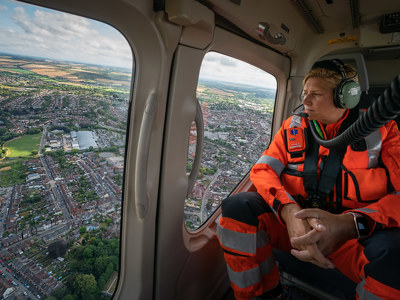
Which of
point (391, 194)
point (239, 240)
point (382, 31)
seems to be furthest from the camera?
point (382, 31)

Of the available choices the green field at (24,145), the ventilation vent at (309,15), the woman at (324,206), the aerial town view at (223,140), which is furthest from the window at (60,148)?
the ventilation vent at (309,15)

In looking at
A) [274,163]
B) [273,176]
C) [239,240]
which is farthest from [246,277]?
[274,163]

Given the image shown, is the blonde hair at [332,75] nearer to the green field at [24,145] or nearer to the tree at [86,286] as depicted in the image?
the green field at [24,145]

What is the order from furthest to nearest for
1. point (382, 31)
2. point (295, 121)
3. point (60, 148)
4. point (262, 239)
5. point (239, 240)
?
point (382, 31)
point (295, 121)
point (262, 239)
point (239, 240)
point (60, 148)

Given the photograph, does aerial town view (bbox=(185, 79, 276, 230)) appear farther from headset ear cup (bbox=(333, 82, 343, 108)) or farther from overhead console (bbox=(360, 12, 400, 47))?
overhead console (bbox=(360, 12, 400, 47))

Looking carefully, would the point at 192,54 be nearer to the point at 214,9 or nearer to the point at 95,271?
the point at 214,9

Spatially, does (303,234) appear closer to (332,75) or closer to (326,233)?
(326,233)

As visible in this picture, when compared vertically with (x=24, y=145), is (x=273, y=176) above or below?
below
